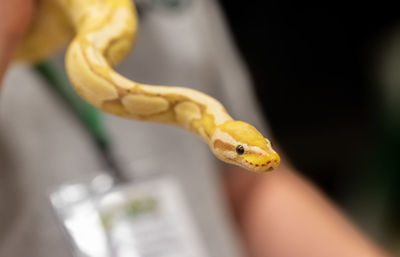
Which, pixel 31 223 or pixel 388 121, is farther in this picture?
pixel 388 121

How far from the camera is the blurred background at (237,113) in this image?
0.62 m

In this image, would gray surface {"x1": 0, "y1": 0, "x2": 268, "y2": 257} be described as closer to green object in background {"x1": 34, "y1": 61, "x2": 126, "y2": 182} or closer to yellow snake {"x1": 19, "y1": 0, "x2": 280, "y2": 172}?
green object in background {"x1": 34, "y1": 61, "x2": 126, "y2": 182}

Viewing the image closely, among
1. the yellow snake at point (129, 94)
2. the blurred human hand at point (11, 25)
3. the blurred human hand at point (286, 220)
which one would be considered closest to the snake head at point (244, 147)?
the yellow snake at point (129, 94)

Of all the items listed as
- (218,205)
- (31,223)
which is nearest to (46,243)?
(31,223)

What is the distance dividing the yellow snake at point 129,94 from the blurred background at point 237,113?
0.43 feet

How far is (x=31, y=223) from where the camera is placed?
61 cm

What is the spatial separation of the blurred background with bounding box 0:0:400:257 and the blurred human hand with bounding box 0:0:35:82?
90mm

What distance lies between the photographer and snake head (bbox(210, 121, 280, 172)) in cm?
28

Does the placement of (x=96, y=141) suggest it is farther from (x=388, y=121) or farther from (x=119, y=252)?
(x=388, y=121)

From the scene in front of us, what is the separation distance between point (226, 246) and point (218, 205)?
2.6 inches

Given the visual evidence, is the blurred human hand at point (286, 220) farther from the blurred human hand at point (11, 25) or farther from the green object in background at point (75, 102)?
the blurred human hand at point (11, 25)

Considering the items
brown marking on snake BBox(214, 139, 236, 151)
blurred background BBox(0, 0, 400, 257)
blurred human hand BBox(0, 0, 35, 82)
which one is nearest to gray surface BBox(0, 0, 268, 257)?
blurred background BBox(0, 0, 400, 257)

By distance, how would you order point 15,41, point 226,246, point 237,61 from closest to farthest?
point 15,41 → point 226,246 → point 237,61

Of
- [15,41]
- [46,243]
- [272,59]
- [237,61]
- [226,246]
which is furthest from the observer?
[272,59]
